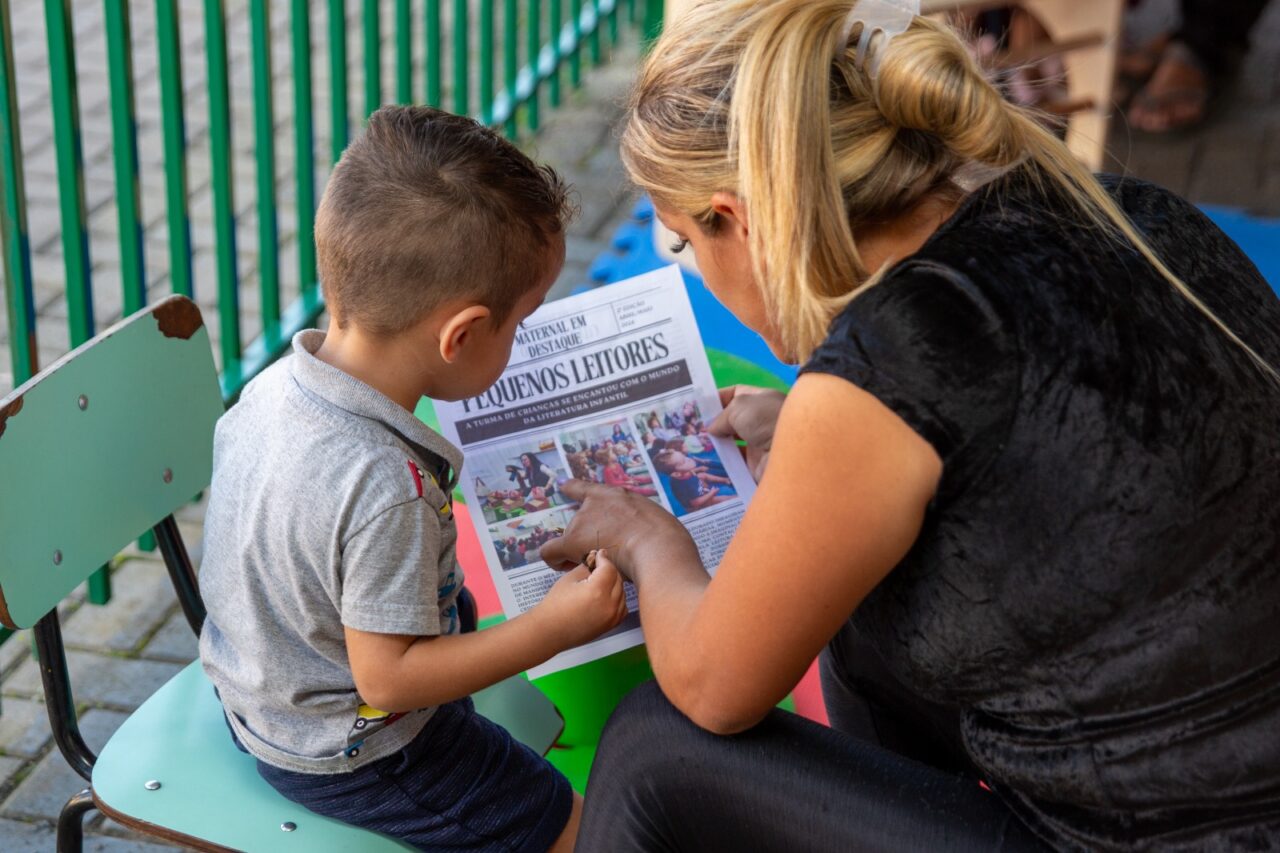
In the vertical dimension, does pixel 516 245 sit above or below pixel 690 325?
above

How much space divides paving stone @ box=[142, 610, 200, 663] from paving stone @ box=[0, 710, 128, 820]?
0.60 feet

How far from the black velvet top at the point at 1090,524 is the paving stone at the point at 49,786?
54.6 inches

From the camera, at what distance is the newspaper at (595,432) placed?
1.71m

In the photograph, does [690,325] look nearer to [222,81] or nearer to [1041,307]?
[1041,307]

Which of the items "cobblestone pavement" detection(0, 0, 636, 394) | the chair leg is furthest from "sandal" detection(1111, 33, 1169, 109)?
the chair leg

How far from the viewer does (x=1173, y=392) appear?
1218 mm

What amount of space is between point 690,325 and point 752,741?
0.61m

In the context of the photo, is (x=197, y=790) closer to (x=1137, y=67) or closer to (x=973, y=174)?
(x=973, y=174)

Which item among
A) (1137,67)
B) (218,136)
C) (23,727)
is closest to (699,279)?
(218,136)

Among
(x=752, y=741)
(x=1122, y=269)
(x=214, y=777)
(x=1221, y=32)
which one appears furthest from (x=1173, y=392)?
(x=1221, y=32)

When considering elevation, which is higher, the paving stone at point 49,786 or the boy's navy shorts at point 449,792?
the boy's navy shorts at point 449,792

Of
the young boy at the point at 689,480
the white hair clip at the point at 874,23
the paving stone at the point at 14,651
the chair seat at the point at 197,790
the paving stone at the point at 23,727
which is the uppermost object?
the white hair clip at the point at 874,23

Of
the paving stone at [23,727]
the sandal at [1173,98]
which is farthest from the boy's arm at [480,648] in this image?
the sandal at [1173,98]

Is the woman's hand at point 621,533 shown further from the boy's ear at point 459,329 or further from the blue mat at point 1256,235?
the blue mat at point 1256,235
